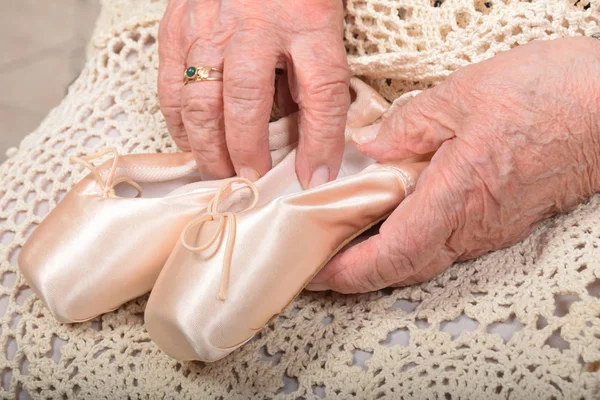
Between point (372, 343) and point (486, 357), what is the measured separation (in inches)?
4.3

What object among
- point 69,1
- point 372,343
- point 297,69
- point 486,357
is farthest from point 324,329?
point 69,1

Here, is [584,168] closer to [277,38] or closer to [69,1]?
[277,38]

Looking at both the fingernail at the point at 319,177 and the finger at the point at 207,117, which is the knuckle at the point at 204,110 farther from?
the fingernail at the point at 319,177

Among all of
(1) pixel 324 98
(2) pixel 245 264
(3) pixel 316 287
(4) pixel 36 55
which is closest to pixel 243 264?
(2) pixel 245 264

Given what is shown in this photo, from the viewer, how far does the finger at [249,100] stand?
24.3 inches

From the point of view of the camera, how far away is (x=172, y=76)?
703 mm

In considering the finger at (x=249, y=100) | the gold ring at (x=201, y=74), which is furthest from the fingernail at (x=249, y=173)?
the gold ring at (x=201, y=74)

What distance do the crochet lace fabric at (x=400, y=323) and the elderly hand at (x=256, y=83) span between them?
3.7 inches

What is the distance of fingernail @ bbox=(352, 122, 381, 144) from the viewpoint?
2.11 ft

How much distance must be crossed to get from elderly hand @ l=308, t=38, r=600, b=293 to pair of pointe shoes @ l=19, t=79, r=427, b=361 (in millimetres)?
40

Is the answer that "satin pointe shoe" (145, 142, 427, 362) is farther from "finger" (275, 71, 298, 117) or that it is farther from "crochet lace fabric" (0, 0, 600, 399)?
"finger" (275, 71, 298, 117)

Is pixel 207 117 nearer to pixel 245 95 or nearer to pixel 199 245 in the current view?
pixel 245 95

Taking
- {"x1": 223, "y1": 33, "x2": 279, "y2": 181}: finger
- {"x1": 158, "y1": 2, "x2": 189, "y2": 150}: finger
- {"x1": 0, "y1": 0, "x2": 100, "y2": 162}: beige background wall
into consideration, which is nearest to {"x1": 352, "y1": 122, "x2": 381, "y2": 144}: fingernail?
{"x1": 223, "y1": 33, "x2": 279, "y2": 181}: finger

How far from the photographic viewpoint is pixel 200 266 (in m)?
0.54
